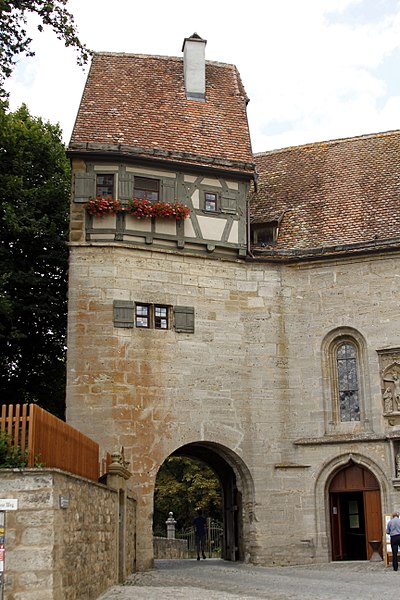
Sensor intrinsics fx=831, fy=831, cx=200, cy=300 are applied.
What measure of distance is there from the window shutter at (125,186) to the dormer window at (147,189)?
0.22m

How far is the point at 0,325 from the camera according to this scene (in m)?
21.1

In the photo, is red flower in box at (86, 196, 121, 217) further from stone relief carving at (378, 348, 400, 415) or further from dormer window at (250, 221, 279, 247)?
stone relief carving at (378, 348, 400, 415)

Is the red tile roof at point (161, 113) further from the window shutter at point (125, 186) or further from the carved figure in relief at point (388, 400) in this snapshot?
the carved figure in relief at point (388, 400)

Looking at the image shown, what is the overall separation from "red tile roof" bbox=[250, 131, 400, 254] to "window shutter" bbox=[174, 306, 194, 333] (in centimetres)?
285

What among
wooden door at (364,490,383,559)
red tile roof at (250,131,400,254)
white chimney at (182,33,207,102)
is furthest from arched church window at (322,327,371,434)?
white chimney at (182,33,207,102)

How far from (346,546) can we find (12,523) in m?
12.7

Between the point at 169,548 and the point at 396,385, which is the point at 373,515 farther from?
the point at 169,548

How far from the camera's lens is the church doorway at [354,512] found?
19703 millimetres

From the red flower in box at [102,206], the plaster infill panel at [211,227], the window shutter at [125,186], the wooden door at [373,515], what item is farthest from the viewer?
the plaster infill panel at [211,227]

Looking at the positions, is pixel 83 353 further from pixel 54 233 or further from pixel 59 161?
pixel 59 161

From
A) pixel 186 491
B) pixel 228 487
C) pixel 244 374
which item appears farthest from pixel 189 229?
pixel 186 491

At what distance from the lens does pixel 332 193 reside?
23.3 m

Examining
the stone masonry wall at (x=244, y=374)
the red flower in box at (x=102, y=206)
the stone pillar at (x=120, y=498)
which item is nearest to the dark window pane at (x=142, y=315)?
the stone masonry wall at (x=244, y=374)

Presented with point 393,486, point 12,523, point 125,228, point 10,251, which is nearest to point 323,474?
point 393,486
